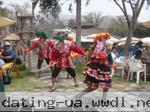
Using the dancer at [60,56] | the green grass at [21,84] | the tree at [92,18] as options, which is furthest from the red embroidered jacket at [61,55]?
the tree at [92,18]

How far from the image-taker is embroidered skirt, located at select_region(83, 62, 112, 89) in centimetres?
787

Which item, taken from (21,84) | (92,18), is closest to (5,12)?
(92,18)

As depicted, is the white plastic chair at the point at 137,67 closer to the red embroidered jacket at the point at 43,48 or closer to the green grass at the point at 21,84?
the red embroidered jacket at the point at 43,48

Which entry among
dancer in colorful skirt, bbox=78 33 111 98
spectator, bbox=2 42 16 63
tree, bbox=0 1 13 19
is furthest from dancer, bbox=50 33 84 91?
tree, bbox=0 1 13 19

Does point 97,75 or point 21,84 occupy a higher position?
point 97,75

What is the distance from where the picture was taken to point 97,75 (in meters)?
7.89

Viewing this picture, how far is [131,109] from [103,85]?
0.79m

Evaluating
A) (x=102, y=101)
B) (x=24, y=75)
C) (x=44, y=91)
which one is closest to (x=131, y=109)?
(x=102, y=101)

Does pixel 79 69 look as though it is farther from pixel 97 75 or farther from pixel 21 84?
pixel 97 75

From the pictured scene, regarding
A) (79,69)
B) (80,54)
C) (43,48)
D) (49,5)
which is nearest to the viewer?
(80,54)

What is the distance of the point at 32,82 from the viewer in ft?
40.1

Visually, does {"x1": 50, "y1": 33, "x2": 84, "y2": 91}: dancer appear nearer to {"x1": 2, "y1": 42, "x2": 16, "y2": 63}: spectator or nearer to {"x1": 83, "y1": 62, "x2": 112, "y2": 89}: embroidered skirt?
{"x1": 83, "y1": 62, "x2": 112, "y2": 89}: embroidered skirt

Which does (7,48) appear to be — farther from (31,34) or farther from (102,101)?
(102,101)

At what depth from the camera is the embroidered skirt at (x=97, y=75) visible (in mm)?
7871
